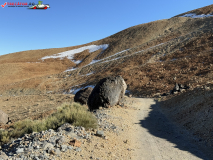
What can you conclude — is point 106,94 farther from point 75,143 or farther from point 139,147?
point 75,143

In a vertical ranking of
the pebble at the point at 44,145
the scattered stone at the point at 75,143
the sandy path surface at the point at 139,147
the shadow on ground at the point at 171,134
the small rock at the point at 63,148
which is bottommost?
the shadow on ground at the point at 171,134

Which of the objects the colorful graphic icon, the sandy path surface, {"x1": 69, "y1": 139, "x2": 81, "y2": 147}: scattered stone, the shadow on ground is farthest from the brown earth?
the colorful graphic icon

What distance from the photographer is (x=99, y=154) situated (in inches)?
209

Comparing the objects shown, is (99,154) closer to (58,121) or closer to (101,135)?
(101,135)

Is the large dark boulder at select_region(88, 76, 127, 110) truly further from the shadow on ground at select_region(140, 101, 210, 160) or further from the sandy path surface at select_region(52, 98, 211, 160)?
the sandy path surface at select_region(52, 98, 211, 160)

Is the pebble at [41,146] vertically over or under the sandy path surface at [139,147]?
over

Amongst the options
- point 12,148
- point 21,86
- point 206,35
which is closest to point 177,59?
point 206,35

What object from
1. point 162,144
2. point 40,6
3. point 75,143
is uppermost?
point 40,6

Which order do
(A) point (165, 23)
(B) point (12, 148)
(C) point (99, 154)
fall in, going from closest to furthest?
(B) point (12, 148), (C) point (99, 154), (A) point (165, 23)

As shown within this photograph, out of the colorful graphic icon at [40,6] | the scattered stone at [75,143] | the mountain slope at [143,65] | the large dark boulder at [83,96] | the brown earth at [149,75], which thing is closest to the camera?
the scattered stone at [75,143]

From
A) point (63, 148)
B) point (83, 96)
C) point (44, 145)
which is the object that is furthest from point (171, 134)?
point (83, 96)

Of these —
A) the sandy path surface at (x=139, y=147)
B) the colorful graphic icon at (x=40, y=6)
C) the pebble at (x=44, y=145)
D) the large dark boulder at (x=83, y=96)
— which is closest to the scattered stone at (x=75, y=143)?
the pebble at (x=44, y=145)

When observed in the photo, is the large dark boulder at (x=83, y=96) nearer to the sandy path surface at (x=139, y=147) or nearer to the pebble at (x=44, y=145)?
the sandy path surface at (x=139, y=147)

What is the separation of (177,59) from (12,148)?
35.3m
